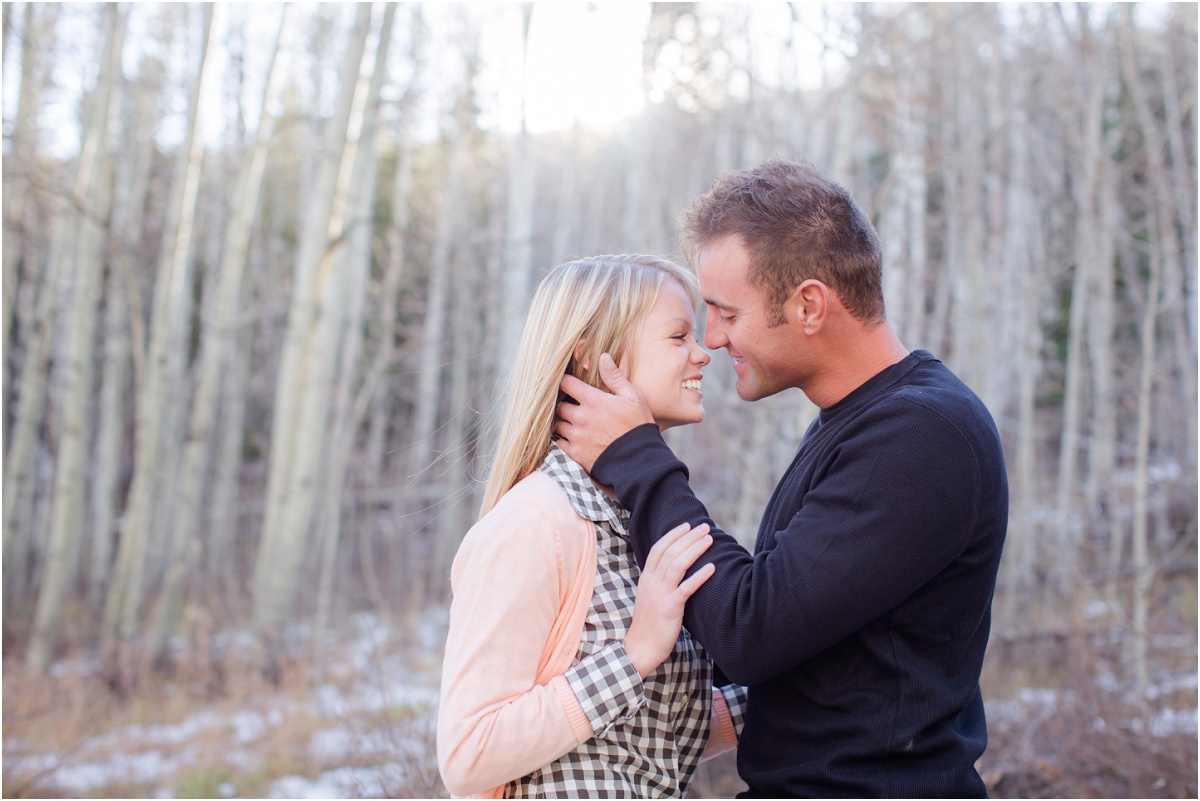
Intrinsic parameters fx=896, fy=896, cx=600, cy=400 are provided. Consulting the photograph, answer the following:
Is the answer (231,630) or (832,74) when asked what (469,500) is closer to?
(231,630)

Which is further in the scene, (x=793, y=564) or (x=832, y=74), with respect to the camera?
(x=832, y=74)

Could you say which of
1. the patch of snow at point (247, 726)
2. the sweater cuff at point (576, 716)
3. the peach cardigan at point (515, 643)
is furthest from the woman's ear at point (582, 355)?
the patch of snow at point (247, 726)

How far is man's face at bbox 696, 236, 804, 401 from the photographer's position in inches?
78.2

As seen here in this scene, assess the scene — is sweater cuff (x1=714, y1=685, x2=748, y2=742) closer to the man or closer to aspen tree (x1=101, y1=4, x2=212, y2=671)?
the man

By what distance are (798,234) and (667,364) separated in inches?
15.9

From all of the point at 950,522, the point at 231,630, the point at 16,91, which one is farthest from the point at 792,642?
the point at 16,91

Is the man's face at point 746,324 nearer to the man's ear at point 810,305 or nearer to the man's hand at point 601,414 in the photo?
the man's ear at point 810,305

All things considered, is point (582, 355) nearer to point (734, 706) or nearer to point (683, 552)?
point (683, 552)

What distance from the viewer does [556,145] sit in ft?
78.1

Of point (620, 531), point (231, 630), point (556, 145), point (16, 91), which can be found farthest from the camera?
point (556, 145)

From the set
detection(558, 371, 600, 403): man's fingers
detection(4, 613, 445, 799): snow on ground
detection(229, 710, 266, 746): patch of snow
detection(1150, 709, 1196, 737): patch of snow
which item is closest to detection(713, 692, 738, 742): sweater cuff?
detection(558, 371, 600, 403): man's fingers

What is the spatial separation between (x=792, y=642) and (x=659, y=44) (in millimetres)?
6826

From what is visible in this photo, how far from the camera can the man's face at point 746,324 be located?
199 centimetres

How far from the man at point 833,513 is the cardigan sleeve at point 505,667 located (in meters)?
0.21
